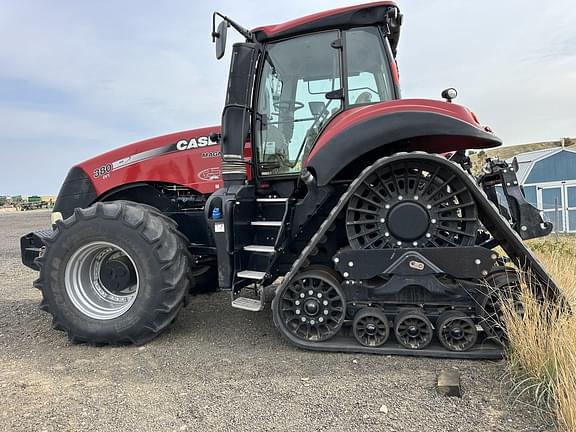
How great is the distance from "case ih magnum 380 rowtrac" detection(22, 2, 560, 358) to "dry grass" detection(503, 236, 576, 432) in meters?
0.20

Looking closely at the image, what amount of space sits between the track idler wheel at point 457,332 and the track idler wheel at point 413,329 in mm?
90

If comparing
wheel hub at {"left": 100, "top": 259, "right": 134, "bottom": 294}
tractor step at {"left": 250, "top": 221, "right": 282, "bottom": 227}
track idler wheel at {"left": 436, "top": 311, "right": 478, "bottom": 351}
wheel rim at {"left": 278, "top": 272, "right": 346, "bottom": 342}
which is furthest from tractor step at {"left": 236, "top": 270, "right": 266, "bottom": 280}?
track idler wheel at {"left": 436, "top": 311, "right": 478, "bottom": 351}

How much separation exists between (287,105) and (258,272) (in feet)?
5.01

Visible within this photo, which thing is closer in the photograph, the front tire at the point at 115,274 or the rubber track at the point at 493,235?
the rubber track at the point at 493,235

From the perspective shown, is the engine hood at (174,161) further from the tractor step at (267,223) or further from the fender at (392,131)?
the fender at (392,131)

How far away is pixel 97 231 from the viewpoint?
385 centimetres

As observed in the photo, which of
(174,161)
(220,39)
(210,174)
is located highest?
(220,39)

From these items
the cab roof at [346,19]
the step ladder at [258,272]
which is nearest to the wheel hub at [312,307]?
the step ladder at [258,272]

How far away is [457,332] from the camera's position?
3213 mm

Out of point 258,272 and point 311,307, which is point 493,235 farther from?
point 258,272

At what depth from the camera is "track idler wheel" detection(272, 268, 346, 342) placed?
11.3ft

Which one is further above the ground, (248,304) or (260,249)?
(260,249)

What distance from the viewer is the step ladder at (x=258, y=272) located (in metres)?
3.65

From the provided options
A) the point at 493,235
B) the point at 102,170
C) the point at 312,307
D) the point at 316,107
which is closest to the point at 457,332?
the point at 493,235
